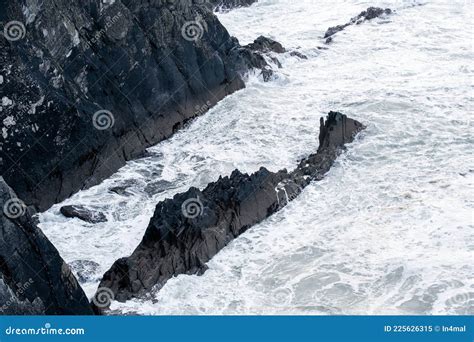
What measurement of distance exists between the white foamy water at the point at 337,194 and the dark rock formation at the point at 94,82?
780 millimetres

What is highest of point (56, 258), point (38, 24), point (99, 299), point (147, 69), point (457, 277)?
point (38, 24)

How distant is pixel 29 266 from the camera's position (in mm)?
14461

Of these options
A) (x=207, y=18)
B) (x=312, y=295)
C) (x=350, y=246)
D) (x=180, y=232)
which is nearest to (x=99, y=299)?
(x=180, y=232)

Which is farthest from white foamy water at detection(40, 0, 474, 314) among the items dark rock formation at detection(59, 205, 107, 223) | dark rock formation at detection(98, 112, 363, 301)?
dark rock formation at detection(98, 112, 363, 301)

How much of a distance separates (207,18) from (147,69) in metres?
5.17

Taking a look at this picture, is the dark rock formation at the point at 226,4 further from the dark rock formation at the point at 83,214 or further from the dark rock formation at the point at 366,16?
the dark rock formation at the point at 83,214

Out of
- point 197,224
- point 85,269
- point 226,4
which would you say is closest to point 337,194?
point 197,224

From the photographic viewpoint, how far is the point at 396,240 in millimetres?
19656

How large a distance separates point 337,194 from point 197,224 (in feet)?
16.9

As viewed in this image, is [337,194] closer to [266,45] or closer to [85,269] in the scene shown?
[85,269]

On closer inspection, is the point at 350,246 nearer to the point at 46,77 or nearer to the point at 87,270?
the point at 87,270

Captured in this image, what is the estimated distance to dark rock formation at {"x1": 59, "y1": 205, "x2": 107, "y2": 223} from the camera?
847 inches

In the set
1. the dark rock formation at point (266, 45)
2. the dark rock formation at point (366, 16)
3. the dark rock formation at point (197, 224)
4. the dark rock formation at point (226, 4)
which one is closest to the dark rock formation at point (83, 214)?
the dark rock formation at point (197, 224)

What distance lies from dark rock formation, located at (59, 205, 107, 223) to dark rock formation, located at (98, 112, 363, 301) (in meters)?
2.89
